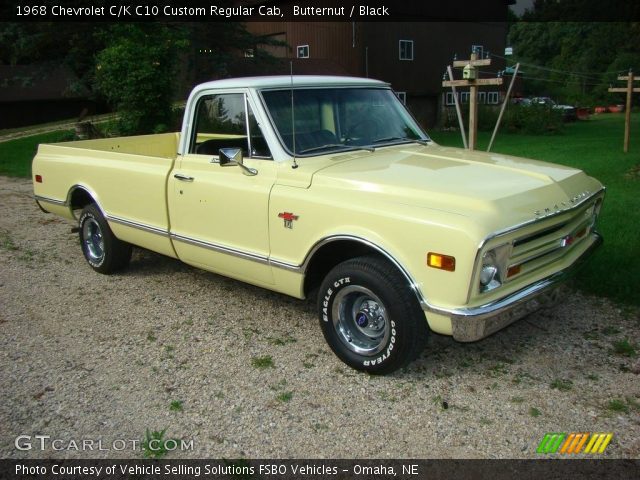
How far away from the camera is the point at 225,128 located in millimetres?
4844

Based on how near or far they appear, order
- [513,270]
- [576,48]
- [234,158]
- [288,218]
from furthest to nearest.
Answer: [576,48] < [234,158] < [288,218] < [513,270]

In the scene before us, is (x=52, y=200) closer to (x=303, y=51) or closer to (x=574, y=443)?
(x=574, y=443)

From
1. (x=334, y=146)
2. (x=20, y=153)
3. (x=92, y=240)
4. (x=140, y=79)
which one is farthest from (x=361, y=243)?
(x=20, y=153)

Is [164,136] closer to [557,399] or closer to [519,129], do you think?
[557,399]

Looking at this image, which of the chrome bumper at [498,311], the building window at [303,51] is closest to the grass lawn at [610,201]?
the chrome bumper at [498,311]

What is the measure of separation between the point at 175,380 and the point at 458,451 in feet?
6.33

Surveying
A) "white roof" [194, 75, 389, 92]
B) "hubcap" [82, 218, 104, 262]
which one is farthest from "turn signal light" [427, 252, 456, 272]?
"hubcap" [82, 218, 104, 262]

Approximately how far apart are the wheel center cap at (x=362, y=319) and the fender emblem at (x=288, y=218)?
0.79 m

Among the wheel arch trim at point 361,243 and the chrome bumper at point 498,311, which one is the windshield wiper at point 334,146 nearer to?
the wheel arch trim at point 361,243

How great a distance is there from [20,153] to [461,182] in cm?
1936

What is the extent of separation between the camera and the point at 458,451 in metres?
3.15

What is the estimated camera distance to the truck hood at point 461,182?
347cm

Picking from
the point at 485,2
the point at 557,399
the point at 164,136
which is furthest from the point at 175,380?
the point at 485,2

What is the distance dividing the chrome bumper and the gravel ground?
515 millimetres
